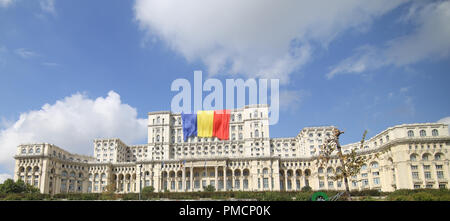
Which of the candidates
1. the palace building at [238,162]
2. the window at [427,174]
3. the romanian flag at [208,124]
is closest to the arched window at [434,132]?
the palace building at [238,162]

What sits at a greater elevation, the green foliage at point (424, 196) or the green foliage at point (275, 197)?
the green foliage at point (424, 196)

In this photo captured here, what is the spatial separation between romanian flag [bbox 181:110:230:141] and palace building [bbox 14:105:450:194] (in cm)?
445

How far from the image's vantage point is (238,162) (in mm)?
118000

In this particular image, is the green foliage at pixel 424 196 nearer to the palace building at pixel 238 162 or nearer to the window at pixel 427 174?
the window at pixel 427 174

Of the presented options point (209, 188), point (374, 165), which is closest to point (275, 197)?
point (209, 188)

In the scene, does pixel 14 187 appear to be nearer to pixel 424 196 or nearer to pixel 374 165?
pixel 424 196

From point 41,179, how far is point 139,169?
33.5 m

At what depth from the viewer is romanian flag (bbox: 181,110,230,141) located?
13088 cm

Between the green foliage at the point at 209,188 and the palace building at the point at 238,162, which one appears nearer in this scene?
the palace building at the point at 238,162

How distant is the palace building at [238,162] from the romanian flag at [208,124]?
445 cm

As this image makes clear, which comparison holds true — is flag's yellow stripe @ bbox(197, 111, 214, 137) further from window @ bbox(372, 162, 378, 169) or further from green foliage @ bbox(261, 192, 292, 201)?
window @ bbox(372, 162, 378, 169)

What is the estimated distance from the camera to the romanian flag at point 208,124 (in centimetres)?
13088
